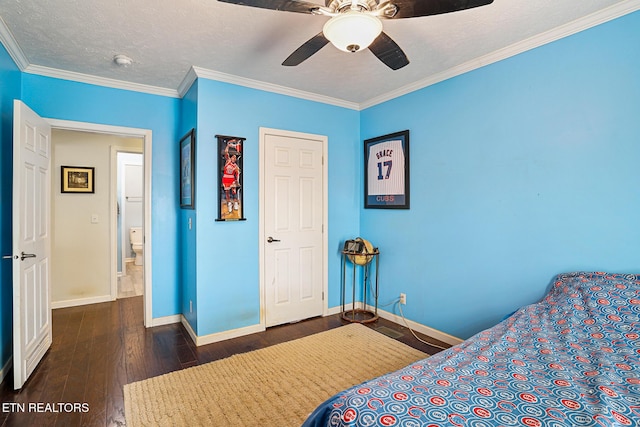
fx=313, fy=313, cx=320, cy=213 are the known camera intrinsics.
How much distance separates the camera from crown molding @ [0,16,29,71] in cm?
219

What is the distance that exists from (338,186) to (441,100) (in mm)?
1473

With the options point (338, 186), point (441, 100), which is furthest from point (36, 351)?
point (441, 100)

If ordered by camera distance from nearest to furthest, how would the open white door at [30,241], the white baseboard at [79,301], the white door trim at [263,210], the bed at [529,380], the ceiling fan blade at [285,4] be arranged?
the bed at [529,380] → the ceiling fan blade at [285,4] → the open white door at [30,241] → the white door trim at [263,210] → the white baseboard at [79,301]

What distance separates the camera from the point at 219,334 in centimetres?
303

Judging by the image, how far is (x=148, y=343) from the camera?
296 centimetres

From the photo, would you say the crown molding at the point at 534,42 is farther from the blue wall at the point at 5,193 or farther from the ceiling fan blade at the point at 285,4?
the blue wall at the point at 5,193

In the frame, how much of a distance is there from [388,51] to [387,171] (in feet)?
5.87

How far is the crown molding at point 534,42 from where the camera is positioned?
1954 mm

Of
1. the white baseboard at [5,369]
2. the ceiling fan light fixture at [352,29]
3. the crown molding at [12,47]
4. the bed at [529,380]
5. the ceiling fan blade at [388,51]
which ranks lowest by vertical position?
the white baseboard at [5,369]

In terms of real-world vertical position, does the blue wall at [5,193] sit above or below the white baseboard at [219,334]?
above

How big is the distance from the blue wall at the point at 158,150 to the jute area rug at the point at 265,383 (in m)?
1.32

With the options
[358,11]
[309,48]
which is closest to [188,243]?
[309,48]

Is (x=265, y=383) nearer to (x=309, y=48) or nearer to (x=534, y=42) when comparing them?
(x=309, y=48)

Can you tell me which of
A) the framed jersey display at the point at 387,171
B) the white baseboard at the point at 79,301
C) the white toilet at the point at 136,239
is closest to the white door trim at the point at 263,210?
the framed jersey display at the point at 387,171
